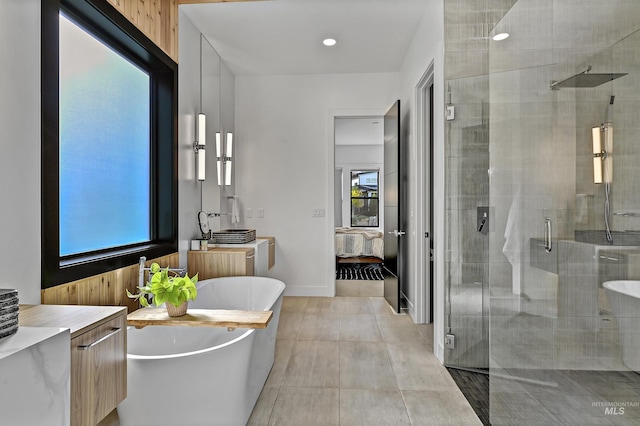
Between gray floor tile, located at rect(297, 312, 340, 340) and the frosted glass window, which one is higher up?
the frosted glass window

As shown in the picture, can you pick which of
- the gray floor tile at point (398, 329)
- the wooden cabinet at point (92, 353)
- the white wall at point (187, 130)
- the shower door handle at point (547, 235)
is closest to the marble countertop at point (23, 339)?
the wooden cabinet at point (92, 353)

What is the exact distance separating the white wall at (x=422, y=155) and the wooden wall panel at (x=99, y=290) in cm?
211

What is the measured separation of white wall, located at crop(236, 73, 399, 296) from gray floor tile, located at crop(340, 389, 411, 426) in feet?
7.98

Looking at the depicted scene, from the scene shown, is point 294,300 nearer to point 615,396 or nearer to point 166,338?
point 166,338

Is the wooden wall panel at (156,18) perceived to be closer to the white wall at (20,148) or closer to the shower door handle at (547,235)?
the white wall at (20,148)

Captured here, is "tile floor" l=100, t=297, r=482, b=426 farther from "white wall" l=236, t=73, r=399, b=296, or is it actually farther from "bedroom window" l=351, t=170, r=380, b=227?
"bedroom window" l=351, t=170, r=380, b=227

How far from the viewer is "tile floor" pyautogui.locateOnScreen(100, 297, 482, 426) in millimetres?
1979

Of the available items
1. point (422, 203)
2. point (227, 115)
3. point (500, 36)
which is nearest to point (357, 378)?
point (422, 203)

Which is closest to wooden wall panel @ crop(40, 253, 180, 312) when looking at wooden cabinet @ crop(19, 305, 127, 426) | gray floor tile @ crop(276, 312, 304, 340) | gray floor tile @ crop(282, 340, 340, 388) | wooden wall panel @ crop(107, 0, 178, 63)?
wooden cabinet @ crop(19, 305, 127, 426)

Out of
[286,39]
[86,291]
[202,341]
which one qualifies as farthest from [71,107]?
[286,39]

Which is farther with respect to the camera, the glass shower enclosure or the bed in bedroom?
the bed in bedroom

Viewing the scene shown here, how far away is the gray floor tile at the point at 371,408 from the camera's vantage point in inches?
76.0

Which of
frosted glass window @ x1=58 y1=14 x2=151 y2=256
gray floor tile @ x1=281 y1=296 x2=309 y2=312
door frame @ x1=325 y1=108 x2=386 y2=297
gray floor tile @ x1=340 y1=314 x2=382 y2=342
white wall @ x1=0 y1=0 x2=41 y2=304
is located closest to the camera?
white wall @ x1=0 y1=0 x2=41 y2=304

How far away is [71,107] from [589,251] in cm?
251
